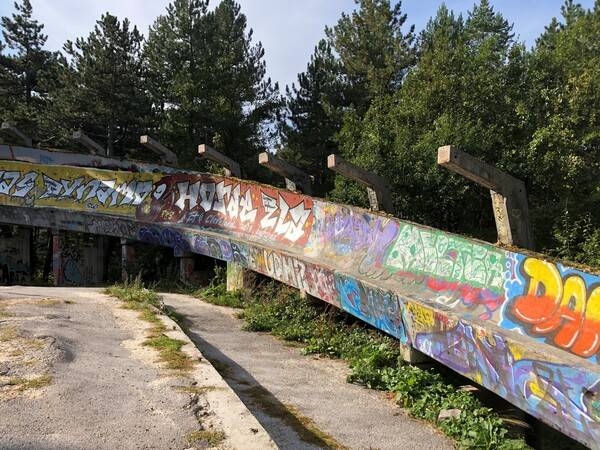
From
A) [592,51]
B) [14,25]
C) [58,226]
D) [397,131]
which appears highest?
[14,25]

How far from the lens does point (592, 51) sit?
22094 millimetres

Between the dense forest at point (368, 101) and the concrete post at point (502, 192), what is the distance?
4.73 metres

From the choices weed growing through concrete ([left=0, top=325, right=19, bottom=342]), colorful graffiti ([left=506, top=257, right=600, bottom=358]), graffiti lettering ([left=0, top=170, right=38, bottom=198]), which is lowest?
weed growing through concrete ([left=0, top=325, right=19, bottom=342])

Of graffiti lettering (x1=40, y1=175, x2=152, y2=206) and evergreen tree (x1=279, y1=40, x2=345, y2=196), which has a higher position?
evergreen tree (x1=279, y1=40, x2=345, y2=196)

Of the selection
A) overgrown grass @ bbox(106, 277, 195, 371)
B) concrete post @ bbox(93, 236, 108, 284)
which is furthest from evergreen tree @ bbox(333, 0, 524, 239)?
concrete post @ bbox(93, 236, 108, 284)

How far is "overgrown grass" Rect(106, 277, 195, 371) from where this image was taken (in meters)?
6.13

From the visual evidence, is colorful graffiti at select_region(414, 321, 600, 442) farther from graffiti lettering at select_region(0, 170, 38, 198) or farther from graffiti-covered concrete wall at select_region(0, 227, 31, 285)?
graffiti-covered concrete wall at select_region(0, 227, 31, 285)

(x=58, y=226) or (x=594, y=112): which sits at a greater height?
(x=594, y=112)

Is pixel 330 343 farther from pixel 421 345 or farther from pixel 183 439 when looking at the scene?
pixel 183 439

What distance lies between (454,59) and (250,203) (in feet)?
25.9

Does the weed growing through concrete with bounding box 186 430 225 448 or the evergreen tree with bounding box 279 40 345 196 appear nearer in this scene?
the weed growing through concrete with bounding box 186 430 225 448

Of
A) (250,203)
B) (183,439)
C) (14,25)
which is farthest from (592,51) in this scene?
(14,25)

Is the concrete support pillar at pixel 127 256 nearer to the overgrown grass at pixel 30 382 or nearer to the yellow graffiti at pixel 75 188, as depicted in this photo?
the yellow graffiti at pixel 75 188

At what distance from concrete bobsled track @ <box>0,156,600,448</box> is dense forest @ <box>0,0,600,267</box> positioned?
491cm
